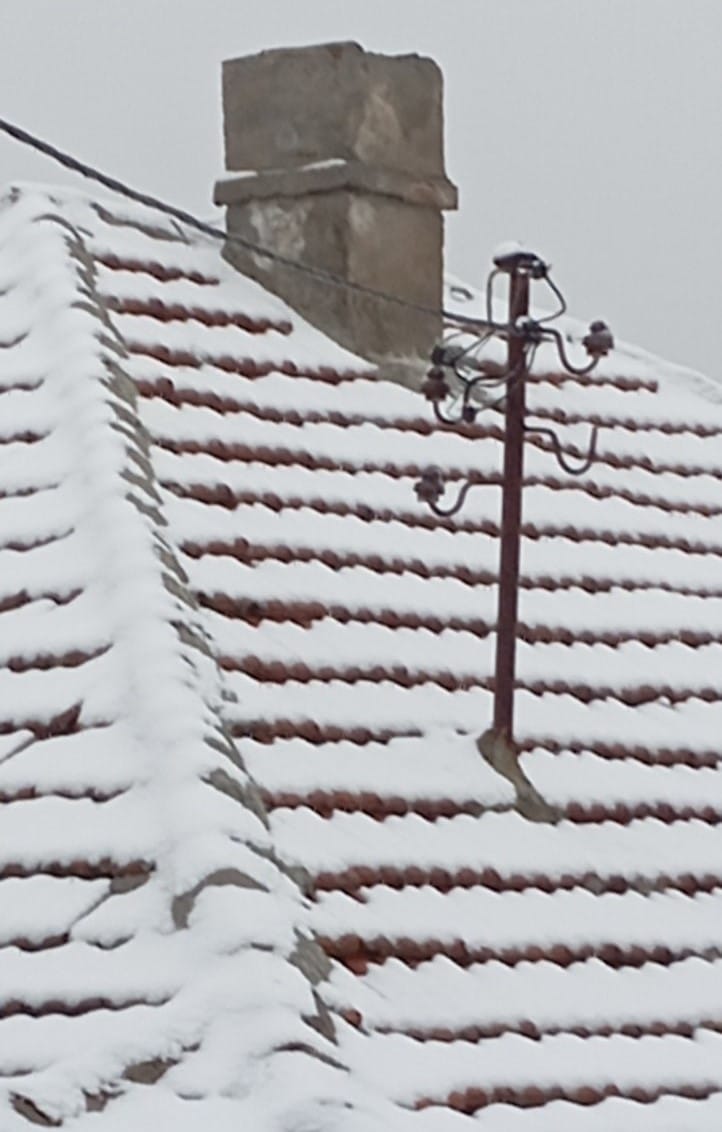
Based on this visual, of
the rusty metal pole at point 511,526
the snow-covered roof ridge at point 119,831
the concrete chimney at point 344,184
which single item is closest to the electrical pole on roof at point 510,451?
the rusty metal pole at point 511,526

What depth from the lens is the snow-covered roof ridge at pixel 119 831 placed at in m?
4.56

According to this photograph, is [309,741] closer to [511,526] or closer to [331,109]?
[511,526]

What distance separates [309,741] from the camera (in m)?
5.79

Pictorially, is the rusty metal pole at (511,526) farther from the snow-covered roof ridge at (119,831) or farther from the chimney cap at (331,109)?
the chimney cap at (331,109)

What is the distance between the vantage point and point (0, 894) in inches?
203

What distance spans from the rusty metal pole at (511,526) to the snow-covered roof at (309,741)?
0.11 metres

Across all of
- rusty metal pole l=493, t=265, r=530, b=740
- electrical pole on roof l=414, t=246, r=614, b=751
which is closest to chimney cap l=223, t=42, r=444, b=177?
electrical pole on roof l=414, t=246, r=614, b=751

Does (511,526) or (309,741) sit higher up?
(511,526)

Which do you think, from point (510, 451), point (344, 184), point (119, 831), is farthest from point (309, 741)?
point (344, 184)

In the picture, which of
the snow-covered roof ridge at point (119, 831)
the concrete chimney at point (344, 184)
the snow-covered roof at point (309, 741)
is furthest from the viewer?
the concrete chimney at point (344, 184)

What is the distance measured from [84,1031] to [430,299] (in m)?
3.76

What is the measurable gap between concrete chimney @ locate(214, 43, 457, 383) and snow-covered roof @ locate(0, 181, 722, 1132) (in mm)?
171

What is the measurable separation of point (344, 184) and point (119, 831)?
3.11 meters

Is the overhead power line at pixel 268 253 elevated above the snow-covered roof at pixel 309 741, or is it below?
above
